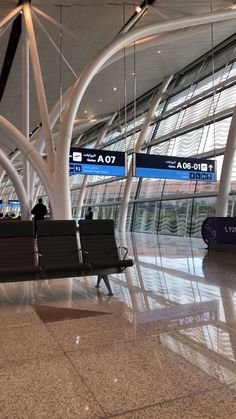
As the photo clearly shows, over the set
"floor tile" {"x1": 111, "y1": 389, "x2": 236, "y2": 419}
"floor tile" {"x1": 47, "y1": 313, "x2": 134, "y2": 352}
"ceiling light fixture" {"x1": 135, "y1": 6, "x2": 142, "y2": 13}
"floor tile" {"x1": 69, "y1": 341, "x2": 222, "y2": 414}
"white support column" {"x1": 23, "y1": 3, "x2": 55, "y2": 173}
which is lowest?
"floor tile" {"x1": 111, "y1": 389, "x2": 236, "y2": 419}

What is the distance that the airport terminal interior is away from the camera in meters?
2.93

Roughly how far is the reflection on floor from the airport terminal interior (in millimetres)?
16

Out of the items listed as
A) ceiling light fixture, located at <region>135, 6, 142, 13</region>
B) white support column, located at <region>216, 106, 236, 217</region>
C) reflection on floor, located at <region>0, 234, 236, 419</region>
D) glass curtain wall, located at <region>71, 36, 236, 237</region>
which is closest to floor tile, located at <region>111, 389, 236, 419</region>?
Answer: reflection on floor, located at <region>0, 234, 236, 419</region>

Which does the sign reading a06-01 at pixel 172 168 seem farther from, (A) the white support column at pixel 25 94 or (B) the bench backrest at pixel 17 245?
(B) the bench backrest at pixel 17 245

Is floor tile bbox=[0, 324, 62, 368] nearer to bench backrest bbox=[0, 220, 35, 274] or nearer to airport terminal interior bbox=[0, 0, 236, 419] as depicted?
airport terminal interior bbox=[0, 0, 236, 419]

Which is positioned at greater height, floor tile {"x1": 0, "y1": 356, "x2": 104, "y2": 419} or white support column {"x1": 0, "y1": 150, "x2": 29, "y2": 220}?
white support column {"x1": 0, "y1": 150, "x2": 29, "y2": 220}

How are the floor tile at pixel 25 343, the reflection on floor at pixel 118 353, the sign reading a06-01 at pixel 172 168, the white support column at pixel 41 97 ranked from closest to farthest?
the reflection on floor at pixel 118 353, the floor tile at pixel 25 343, the white support column at pixel 41 97, the sign reading a06-01 at pixel 172 168

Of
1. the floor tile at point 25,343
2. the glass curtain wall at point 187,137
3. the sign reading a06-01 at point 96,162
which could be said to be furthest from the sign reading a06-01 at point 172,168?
the floor tile at point 25,343

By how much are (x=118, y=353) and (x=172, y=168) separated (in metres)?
11.6

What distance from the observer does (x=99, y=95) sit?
2598 centimetres

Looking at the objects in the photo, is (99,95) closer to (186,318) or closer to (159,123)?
(159,123)

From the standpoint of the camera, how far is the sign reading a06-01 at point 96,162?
13.7 m

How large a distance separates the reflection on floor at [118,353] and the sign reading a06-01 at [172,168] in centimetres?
784

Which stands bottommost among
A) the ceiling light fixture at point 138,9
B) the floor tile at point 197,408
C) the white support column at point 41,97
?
the floor tile at point 197,408
